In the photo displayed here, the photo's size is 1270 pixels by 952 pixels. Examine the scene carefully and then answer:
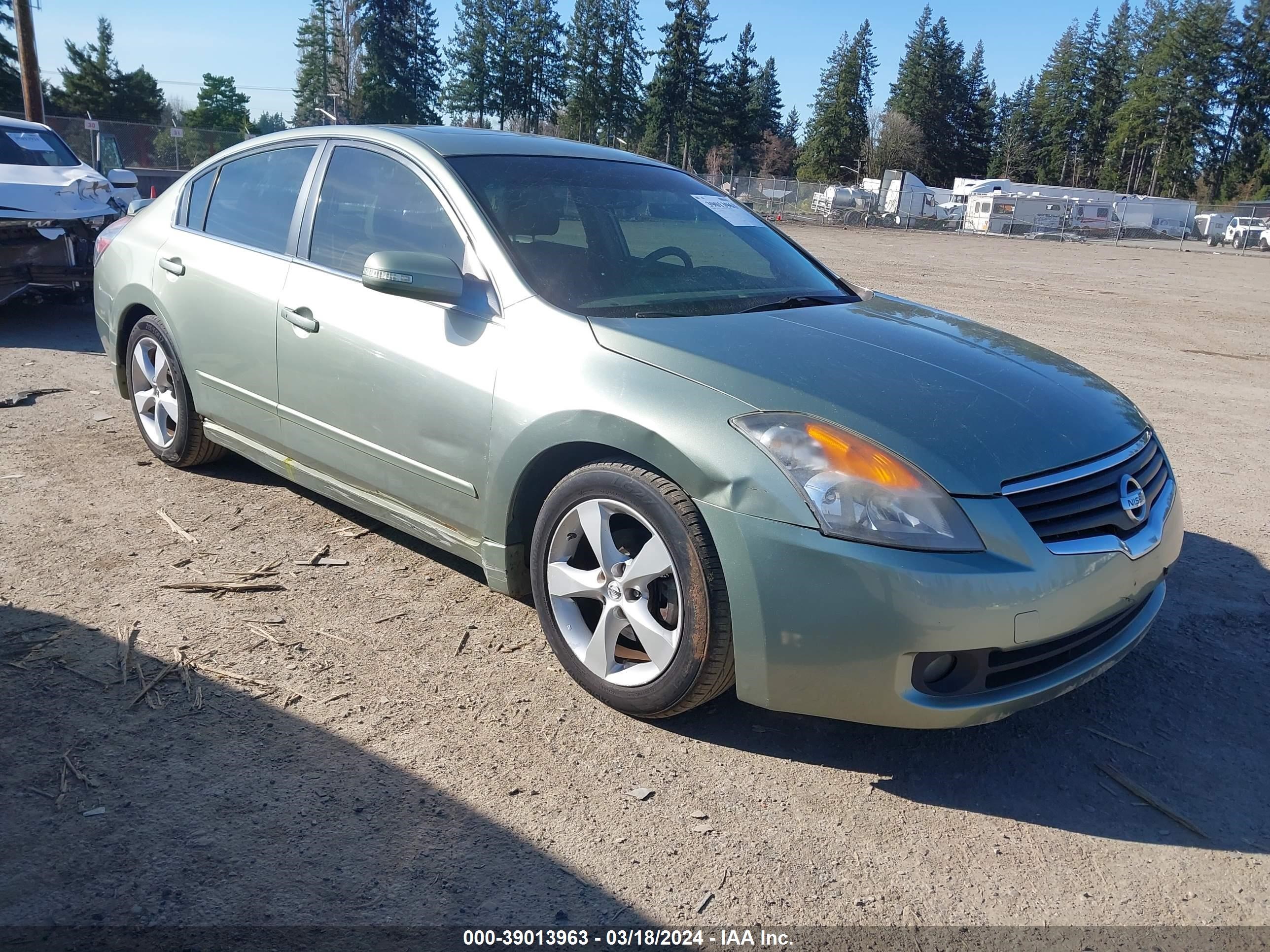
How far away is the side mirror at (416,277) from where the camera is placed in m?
3.25

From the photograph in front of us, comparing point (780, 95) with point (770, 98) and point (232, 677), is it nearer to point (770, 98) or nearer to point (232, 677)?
point (770, 98)

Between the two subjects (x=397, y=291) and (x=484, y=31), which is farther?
(x=484, y=31)

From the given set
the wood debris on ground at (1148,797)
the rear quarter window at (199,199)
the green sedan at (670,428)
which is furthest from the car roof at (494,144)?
the wood debris on ground at (1148,797)

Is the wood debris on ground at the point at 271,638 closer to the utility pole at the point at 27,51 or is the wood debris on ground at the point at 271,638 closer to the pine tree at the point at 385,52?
the utility pole at the point at 27,51

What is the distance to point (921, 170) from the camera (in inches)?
4193

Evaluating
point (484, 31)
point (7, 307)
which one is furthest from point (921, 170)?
point (7, 307)

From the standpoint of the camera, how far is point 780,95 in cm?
11650

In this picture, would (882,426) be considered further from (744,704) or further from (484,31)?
(484,31)

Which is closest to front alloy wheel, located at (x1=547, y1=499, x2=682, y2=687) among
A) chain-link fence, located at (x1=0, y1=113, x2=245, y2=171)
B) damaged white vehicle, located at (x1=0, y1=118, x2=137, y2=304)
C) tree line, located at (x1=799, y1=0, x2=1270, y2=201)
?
damaged white vehicle, located at (x1=0, y1=118, x2=137, y2=304)

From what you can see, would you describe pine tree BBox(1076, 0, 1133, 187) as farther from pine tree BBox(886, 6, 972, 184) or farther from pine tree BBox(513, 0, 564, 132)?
pine tree BBox(513, 0, 564, 132)

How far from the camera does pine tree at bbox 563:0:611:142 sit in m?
86.6

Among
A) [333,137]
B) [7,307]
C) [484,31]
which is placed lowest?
[7,307]

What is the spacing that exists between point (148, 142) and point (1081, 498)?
40164 millimetres

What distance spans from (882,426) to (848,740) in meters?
0.96
